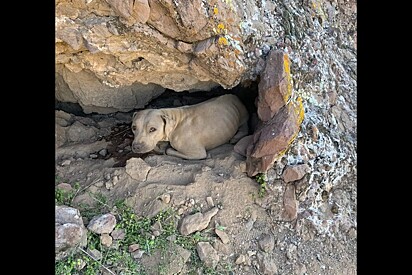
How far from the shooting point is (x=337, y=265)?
419 cm

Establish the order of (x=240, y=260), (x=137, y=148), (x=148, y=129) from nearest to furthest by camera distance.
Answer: (x=240, y=260)
(x=137, y=148)
(x=148, y=129)

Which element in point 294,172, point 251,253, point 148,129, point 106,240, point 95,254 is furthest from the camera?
point 148,129

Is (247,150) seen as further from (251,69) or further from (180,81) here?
(180,81)

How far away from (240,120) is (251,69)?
118cm

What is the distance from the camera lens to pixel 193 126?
5199 millimetres

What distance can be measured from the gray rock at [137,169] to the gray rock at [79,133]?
1062mm

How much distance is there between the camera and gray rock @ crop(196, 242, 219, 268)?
387cm

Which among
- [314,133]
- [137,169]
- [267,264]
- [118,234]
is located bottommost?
[267,264]

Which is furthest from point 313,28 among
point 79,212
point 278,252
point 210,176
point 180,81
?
point 79,212

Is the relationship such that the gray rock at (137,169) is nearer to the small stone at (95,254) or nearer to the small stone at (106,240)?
the small stone at (106,240)

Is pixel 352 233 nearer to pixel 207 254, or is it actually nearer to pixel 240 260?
pixel 240 260

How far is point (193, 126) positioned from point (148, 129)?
0.62 metres

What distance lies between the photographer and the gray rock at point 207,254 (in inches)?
152

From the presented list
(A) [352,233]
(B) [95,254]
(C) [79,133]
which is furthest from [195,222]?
(C) [79,133]
